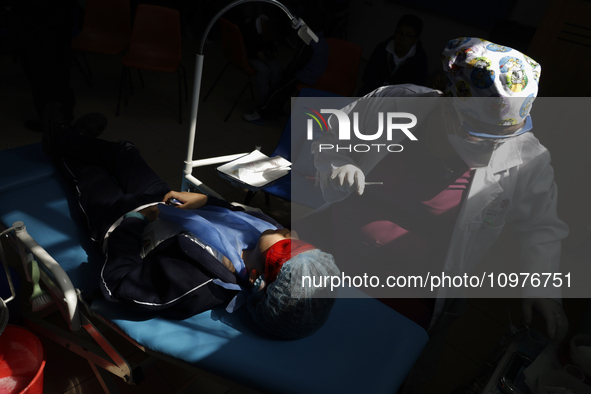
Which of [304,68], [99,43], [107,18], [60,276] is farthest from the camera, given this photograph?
[107,18]

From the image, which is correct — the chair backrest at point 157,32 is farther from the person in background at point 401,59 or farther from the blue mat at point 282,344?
the blue mat at point 282,344

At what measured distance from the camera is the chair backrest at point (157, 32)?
3.57 meters

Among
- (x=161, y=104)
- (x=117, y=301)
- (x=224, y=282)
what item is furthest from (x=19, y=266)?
(x=161, y=104)

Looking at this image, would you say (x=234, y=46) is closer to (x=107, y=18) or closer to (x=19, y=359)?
(x=107, y=18)

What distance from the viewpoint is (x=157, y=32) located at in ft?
11.9

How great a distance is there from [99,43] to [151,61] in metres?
0.54

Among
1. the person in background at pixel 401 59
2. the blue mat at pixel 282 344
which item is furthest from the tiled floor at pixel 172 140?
the person in background at pixel 401 59

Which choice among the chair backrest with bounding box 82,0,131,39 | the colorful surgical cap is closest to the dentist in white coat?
the colorful surgical cap

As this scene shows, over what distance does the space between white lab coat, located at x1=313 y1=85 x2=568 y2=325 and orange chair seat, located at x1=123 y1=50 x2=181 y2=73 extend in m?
2.60

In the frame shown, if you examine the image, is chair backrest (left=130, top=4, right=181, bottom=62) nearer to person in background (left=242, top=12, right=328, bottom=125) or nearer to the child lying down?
person in background (left=242, top=12, right=328, bottom=125)

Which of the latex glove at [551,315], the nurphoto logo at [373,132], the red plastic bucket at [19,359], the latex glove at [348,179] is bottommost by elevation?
the red plastic bucket at [19,359]

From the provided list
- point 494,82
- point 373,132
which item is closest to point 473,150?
point 494,82

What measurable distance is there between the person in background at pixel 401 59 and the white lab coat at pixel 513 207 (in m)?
2.04

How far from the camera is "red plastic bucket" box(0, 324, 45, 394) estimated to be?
1.33 m
